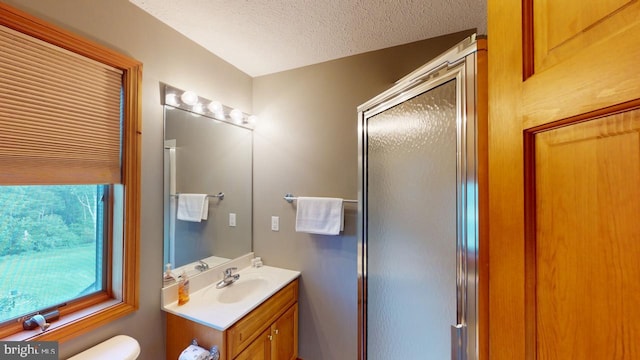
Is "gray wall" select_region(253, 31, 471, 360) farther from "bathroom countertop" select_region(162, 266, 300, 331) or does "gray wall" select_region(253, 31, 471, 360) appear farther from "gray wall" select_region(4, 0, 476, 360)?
"bathroom countertop" select_region(162, 266, 300, 331)

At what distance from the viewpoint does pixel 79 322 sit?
109 cm

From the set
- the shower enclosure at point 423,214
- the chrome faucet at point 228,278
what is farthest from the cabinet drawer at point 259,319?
the shower enclosure at point 423,214

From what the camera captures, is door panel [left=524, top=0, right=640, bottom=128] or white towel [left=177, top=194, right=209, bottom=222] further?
white towel [left=177, top=194, right=209, bottom=222]

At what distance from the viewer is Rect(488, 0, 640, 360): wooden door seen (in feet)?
1.17

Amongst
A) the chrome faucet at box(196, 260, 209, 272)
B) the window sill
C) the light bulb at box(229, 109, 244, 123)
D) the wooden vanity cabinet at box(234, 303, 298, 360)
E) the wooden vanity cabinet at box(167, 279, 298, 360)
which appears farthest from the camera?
the light bulb at box(229, 109, 244, 123)

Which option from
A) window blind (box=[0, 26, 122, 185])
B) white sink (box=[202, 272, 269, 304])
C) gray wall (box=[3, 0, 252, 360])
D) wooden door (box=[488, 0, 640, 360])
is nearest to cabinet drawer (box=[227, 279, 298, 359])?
white sink (box=[202, 272, 269, 304])

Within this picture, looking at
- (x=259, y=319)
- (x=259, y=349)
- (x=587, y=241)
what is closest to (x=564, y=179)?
(x=587, y=241)

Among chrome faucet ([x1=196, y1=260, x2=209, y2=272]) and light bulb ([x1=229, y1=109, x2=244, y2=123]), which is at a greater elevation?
light bulb ([x1=229, y1=109, x2=244, y2=123])

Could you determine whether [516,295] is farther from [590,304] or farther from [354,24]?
[354,24]

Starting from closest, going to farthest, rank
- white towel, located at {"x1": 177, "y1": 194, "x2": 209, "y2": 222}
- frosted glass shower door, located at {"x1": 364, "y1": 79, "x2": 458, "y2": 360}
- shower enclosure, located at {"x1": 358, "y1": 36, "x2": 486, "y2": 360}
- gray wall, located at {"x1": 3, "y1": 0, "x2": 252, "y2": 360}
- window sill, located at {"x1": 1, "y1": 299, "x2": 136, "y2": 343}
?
1. shower enclosure, located at {"x1": 358, "y1": 36, "x2": 486, "y2": 360}
2. frosted glass shower door, located at {"x1": 364, "y1": 79, "x2": 458, "y2": 360}
3. window sill, located at {"x1": 1, "y1": 299, "x2": 136, "y2": 343}
4. gray wall, located at {"x1": 3, "y1": 0, "x2": 252, "y2": 360}
5. white towel, located at {"x1": 177, "y1": 194, "x2": 209, "y2": 222}

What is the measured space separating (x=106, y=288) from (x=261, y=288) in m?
0.92

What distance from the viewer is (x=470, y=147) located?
0.71 m

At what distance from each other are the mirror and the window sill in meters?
0.33

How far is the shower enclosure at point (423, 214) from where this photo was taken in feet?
2.38
